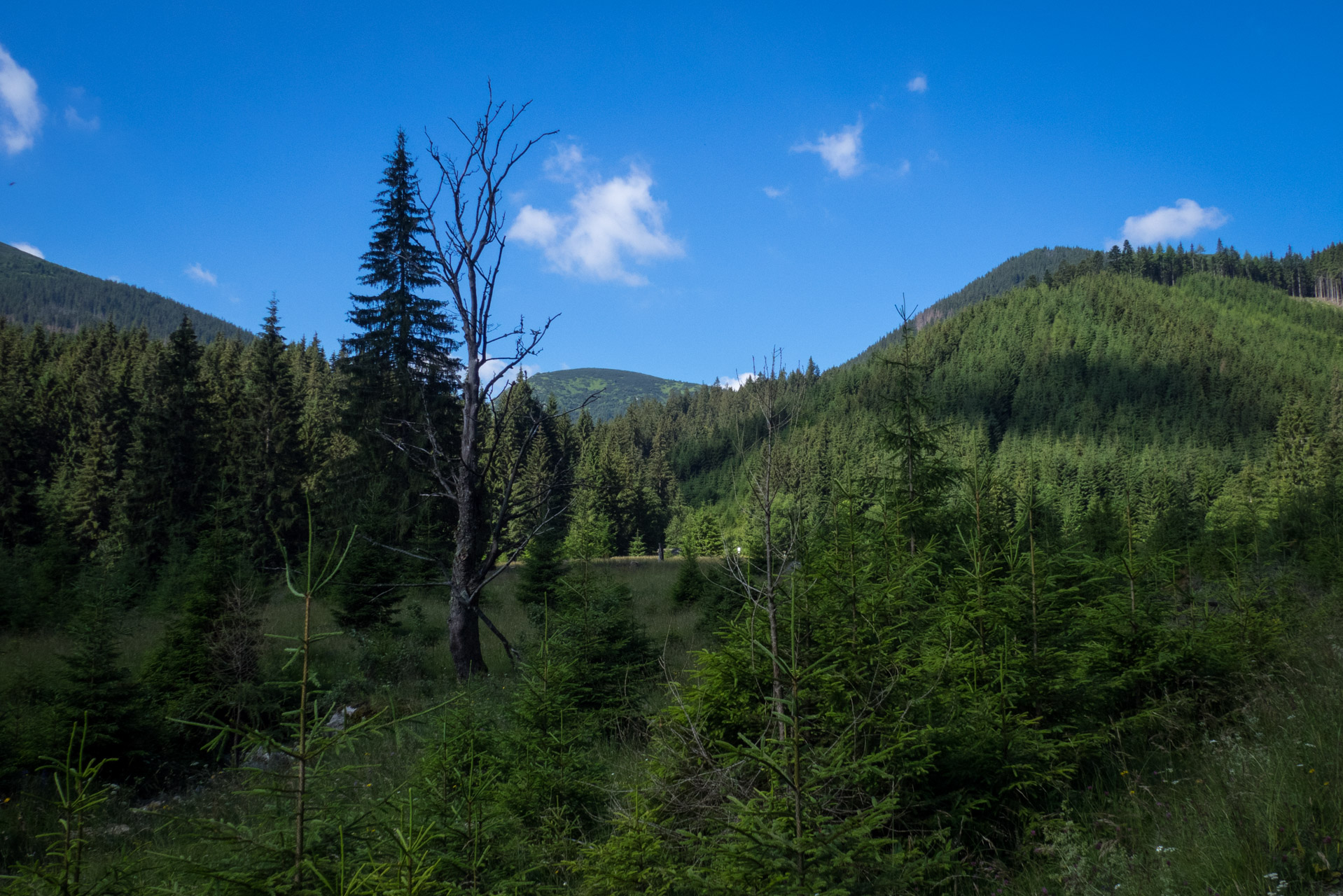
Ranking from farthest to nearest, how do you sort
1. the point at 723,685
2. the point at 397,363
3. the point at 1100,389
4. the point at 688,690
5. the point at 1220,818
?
the point at 1100,389
the point at 397,363
the point at 688,690
the point at 723,685
the point at 1220,818

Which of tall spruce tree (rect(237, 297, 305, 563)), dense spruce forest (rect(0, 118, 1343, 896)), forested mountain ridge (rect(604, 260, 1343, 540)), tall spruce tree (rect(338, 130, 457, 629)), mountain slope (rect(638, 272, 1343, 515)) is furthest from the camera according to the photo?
forested mountain ridge (rect(604, 260, 1343, 540))

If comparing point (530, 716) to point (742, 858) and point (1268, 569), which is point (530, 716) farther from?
point (1268, 569)

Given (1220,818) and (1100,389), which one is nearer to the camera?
(1220,818)

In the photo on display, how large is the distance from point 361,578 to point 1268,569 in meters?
A: 21.1

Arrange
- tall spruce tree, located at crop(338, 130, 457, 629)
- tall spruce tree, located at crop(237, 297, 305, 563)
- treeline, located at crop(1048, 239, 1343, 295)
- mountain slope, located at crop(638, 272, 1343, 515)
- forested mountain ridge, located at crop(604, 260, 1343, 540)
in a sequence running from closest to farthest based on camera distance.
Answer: tall spruce tree, located at crop(338, 130, 457, 629), tall spruce tree, located at crop(237, 297, 305, 563), mountain slope, located at crop(638, 272, 1343, 515), forested mountain ridge, located at crop(604, 260, 1343, 540), treeline, located at crop(1048, 239, 1343, 295)

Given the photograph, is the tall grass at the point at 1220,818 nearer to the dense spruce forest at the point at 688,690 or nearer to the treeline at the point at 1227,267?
the dense spruce forest at the point at 688,690

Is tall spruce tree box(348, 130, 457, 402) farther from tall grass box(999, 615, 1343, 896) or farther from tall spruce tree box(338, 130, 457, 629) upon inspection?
tall grass box(999, 615, 1343, 896)

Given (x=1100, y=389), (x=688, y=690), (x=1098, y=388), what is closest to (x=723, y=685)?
Answer: (x=688, y=690)

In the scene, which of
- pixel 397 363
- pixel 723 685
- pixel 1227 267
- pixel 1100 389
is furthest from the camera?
pixel 1227 267

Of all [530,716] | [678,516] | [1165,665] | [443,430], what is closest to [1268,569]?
[1165,665]

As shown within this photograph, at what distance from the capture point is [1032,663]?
4.95 m

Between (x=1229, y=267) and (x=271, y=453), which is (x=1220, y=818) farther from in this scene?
(x=1229, y=267)

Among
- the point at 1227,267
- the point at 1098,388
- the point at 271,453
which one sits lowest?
the point at 271,453

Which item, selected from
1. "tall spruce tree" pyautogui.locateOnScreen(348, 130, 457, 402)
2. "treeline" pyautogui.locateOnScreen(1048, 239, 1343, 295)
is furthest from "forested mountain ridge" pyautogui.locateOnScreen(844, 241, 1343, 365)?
"tall spruce tree" pyautogui.locateOnScreen(348, 130, 457, 402)
